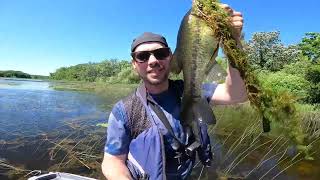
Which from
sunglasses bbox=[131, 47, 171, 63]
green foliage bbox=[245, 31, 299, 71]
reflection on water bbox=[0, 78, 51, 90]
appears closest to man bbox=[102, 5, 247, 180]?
sunglasses bbox=[131, 47, 171, 63]

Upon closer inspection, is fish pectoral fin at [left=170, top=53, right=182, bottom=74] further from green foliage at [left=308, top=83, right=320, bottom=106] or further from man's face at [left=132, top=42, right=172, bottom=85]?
green foliage at [left=308, top=83, right=320, bottom=106]

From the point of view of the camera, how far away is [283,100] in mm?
3510

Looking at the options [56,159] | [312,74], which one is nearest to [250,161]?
[56,159]

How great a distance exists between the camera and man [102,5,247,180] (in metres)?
3.48

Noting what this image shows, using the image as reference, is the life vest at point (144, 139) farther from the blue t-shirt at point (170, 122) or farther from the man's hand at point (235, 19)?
the man's hand at point (235, 19)

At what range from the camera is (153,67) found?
3479mm

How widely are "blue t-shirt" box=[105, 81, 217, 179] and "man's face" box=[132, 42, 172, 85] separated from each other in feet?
0.71

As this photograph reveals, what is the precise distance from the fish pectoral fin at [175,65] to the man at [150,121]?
0.19ft

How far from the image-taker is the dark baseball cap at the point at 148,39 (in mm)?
3562

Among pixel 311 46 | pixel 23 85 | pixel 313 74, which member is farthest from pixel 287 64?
pixel 23 85

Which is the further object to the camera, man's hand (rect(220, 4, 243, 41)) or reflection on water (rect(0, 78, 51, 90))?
reflection on water (rect(0, 78, 51, 90))

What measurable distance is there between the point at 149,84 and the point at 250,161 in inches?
416

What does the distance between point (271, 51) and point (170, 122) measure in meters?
54.4

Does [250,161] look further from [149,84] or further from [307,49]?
[307,49]
